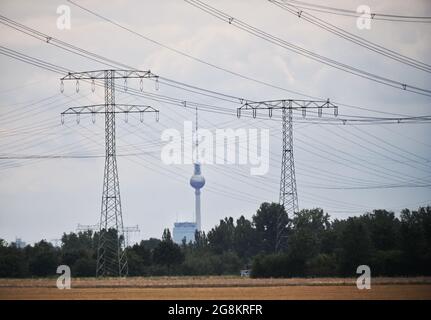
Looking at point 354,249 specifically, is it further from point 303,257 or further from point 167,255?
point 167,255

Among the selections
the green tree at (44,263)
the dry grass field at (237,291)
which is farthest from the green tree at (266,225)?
the dry grass field at (237,291)

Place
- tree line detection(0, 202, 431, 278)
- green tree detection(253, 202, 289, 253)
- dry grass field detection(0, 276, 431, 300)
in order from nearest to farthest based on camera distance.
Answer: dry grass field detection(0, 276, 431, 300) < tree line detection(0, 202, 431, 278) < green tree detection(253, 202, 289, 253)

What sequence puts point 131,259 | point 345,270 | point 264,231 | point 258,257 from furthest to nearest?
point 264,231, point 131,259, point 258,257, point 345,270

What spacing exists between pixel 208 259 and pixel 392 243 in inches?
1672

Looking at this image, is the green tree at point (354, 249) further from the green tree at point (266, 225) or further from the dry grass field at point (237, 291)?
the green tree at point (266, 225)

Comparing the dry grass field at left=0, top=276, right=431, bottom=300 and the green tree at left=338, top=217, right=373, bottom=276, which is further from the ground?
the green tree at left=338, top=217, right=373, bottom=276

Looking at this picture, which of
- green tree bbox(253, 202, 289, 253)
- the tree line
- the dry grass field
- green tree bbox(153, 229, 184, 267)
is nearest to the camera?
the dry grass field

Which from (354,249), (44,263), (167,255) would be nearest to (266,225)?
(167,255)

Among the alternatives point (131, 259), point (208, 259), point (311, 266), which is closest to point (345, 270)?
point (311, 266)

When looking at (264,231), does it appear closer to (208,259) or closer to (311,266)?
(208,259)

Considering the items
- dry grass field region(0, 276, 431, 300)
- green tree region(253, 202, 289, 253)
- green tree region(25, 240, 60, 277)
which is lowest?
dry grass field region(0, 276, 431, 300)

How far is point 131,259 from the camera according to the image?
129875 millimetres

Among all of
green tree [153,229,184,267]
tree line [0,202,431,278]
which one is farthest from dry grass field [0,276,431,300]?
green tree [153,229,184,267]

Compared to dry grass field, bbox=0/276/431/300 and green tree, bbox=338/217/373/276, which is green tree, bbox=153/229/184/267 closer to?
green tree, bbox=338/217/373/276
